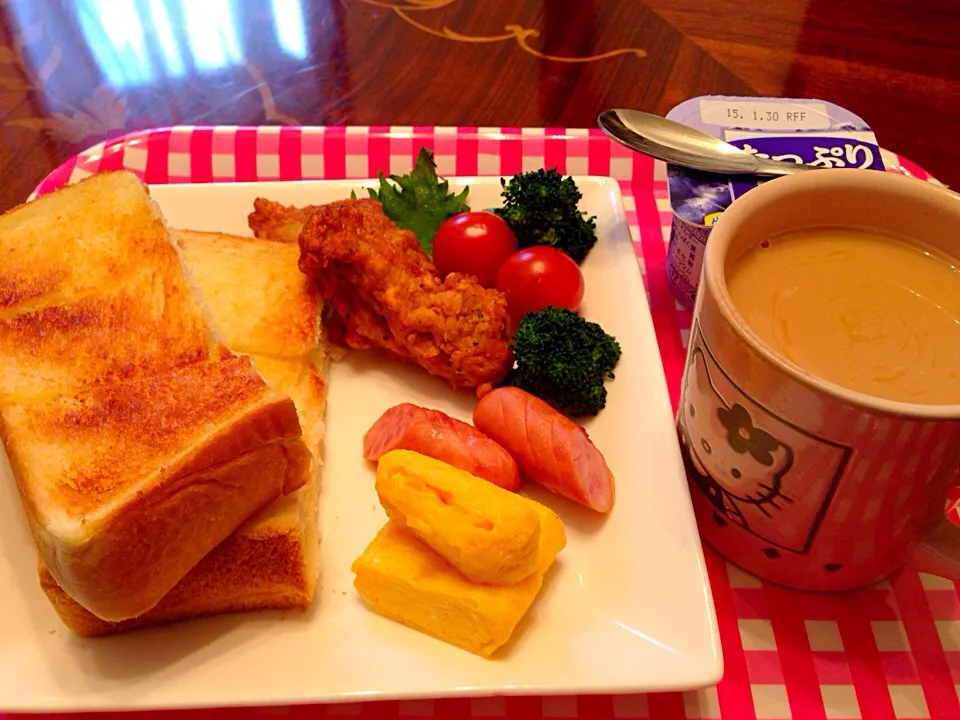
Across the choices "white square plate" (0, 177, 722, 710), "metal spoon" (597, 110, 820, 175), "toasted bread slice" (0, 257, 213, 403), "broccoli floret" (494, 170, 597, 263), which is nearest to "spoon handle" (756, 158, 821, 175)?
"metal spoon" (597, 110, 820, 175)

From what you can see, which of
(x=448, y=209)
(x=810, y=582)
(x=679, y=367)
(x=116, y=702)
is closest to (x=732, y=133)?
(x=679, y=367)

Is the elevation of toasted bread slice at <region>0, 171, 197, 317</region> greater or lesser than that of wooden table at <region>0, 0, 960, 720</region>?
greater

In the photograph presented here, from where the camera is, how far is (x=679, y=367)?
7.07ft

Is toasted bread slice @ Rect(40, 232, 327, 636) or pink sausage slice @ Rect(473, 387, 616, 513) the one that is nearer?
toasted bread slice @ Rect(40, 232, 327, 636)

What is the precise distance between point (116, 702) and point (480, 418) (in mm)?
878

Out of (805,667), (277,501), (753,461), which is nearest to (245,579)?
(277,501)

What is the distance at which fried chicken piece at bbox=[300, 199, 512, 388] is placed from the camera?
1.94 m

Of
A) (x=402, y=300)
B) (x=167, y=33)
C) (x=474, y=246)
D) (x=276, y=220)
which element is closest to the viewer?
(x=402, y=300)

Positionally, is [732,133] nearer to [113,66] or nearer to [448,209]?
[448,209]

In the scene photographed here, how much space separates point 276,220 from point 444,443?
94 centimetres

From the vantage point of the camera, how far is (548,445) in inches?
66.7

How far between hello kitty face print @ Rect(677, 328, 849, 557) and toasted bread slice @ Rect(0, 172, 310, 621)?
787mm

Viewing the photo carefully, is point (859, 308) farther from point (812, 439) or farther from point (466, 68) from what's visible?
point (466, 68)

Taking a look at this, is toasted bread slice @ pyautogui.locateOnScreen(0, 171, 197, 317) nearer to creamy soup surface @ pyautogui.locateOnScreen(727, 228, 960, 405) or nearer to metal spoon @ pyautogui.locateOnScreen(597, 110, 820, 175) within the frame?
metal spoon @ pyautogui.locateOnScreen(597, 110, 820, 175)
